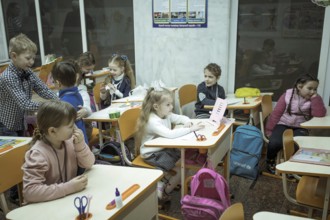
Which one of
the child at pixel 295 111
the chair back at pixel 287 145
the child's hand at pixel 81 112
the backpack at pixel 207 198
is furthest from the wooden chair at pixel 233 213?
the child at pixel 295 111

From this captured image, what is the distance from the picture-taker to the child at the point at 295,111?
131 inches

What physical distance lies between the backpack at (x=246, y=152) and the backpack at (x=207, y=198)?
3.85ft

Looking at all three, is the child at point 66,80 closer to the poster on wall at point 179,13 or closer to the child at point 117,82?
the child at point 117,82

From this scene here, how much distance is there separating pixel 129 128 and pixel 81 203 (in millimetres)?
1403

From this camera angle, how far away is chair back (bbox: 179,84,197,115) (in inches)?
159

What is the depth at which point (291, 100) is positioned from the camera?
11.4ft

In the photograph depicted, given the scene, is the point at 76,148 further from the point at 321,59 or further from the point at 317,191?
the point at 321,59

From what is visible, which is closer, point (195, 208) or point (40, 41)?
point (195, 208)

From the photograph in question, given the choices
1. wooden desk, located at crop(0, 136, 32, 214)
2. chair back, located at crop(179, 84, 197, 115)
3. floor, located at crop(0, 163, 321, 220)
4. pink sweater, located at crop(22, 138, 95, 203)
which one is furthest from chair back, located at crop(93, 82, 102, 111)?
pink sweater, located at crop(22, 138, 95, 203)

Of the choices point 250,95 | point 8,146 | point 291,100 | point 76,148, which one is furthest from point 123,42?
point 76,148

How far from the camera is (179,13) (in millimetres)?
4230

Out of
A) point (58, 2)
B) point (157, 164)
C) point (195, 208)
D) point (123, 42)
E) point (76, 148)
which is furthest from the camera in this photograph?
point (58, 2)

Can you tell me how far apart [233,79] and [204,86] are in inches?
23.1

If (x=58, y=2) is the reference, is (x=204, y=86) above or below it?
below
